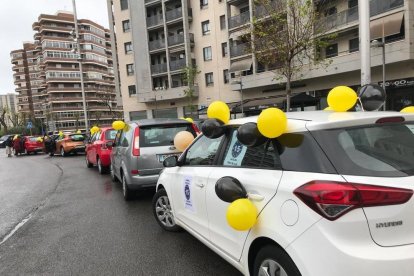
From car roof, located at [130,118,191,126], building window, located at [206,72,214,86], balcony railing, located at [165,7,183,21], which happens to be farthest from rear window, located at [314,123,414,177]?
balcony railing, located at [165,7,183,21]

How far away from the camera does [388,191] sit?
2.15 meters

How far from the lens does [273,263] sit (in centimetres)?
256

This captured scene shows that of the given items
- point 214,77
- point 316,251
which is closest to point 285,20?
point 316,251

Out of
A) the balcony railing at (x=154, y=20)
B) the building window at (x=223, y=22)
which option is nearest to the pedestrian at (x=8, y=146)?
the balcony railing at (x=154, y=20)

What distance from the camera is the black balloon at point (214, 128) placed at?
3.65 m

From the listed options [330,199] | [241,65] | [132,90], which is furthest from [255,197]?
[132,90]

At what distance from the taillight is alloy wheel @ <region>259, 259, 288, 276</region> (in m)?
0.56

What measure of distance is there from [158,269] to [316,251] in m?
2.28

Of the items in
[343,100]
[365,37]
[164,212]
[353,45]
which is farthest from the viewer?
[353,45]

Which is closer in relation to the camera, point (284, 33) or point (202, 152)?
point (202, 152)

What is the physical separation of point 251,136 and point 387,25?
24.1 meters

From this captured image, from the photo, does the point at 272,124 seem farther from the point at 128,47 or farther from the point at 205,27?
the point at 128,47

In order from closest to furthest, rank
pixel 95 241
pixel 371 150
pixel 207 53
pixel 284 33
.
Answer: pixel 371 150 < pixel 95 241 < pixel 284 33 < pixel 207 53

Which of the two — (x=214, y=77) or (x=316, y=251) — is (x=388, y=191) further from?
(x=214, y=77)
